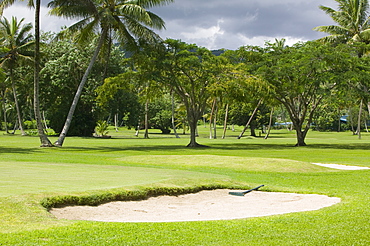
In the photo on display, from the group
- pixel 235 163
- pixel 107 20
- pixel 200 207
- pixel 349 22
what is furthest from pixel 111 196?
pixel 349 22

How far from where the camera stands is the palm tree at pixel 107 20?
3625 centimetres

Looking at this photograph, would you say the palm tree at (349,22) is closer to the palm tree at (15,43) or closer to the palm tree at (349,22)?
the palm tree at (349,22)

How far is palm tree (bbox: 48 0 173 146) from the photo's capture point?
36.2 meters

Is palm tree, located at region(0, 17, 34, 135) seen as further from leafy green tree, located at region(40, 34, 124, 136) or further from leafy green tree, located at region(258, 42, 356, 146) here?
leafy green tree, located at region(258, 42, 356, 146)

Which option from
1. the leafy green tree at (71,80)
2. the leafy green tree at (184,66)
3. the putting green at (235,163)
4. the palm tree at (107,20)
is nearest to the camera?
the putting green at (235,163)

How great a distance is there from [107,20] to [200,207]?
27.4 meters

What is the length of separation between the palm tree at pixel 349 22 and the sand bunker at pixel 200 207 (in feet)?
134

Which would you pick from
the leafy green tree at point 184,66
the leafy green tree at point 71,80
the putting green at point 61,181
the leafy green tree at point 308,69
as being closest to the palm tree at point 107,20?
the leafy green tree at point 184,66

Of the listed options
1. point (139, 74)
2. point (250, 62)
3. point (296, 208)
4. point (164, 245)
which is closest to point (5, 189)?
point (164, 245)

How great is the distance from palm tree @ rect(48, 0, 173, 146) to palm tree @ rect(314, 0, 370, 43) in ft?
76.1

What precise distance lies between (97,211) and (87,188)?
1.62 meters

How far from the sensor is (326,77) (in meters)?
40.6

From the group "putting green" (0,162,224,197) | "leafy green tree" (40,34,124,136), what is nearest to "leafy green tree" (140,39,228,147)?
"leafy green tree" (40,34,124,136)

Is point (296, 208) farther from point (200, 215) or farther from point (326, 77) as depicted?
point (326, 77)
